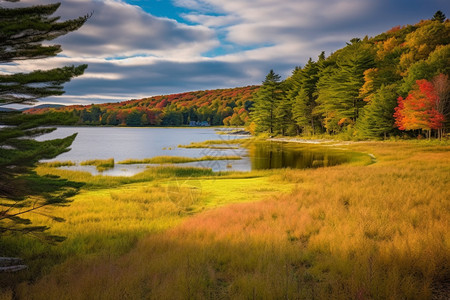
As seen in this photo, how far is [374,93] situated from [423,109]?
1487cm

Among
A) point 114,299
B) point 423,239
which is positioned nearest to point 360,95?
point 423,239

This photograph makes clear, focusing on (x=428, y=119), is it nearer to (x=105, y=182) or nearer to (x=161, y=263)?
(x=105, y=182)

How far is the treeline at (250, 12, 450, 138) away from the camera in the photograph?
1507 inches

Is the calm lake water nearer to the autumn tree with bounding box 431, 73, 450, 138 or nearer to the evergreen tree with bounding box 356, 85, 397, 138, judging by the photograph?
the evergreen tree with bounding box 356, 85, 397, 138

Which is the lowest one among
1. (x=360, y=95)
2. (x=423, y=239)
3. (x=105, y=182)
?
(x=105, y=182)

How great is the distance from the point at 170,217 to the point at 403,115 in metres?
42.2

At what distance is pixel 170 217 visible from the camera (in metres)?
11.2

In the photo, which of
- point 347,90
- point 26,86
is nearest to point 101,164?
point 26,86

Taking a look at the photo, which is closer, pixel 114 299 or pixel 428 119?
pixel 114 299

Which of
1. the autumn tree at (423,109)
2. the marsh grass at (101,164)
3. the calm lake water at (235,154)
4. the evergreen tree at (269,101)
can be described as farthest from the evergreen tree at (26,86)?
the evergreen tree at (269,101)

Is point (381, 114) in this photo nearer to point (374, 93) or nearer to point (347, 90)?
point (374, 93)

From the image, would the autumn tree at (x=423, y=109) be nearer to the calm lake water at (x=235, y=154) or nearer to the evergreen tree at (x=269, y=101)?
the calm lake water at (x=235, y=154)

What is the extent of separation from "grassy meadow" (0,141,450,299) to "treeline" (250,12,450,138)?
106 ft

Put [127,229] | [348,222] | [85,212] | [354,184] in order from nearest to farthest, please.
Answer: [348,222] → [127,229] → [85,212] → [354,184]
